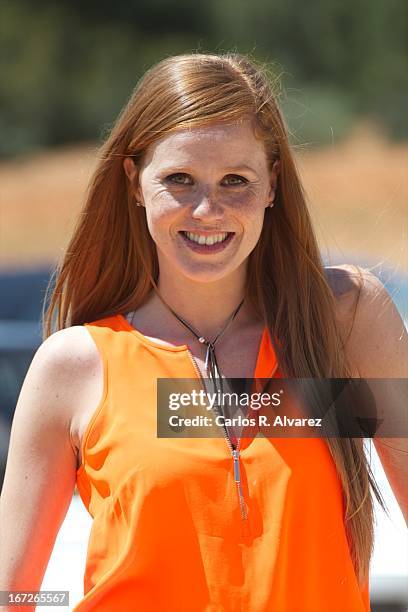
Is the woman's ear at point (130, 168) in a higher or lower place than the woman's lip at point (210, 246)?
higher

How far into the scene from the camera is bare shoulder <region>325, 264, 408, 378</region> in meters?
1.92

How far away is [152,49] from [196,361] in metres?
25.0

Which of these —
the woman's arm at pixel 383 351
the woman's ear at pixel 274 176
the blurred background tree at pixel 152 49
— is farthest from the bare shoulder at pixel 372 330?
the blurred background tree at pixel 152 49

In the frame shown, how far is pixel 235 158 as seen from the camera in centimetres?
181

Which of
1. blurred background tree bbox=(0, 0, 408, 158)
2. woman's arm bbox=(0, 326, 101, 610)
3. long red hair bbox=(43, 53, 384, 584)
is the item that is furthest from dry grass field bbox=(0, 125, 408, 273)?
woman's arm bbox=(0, 326, 101, 610)

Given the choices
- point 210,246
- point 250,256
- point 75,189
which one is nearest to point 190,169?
point 210,246

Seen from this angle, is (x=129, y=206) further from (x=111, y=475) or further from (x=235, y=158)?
(x=111, y=475)

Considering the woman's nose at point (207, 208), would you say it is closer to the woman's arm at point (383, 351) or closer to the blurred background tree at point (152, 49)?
the woman's arm at point (383, 351)

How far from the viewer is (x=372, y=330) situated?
1.92m

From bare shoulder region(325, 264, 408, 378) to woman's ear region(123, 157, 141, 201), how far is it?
0.43 metres

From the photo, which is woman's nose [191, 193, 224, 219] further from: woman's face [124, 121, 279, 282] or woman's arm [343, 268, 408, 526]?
woman's arm [343, 268, 408, 526]

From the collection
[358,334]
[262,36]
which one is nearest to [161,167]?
[358,334]

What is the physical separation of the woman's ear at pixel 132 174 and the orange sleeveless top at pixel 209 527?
46 cm

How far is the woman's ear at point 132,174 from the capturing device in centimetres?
197
